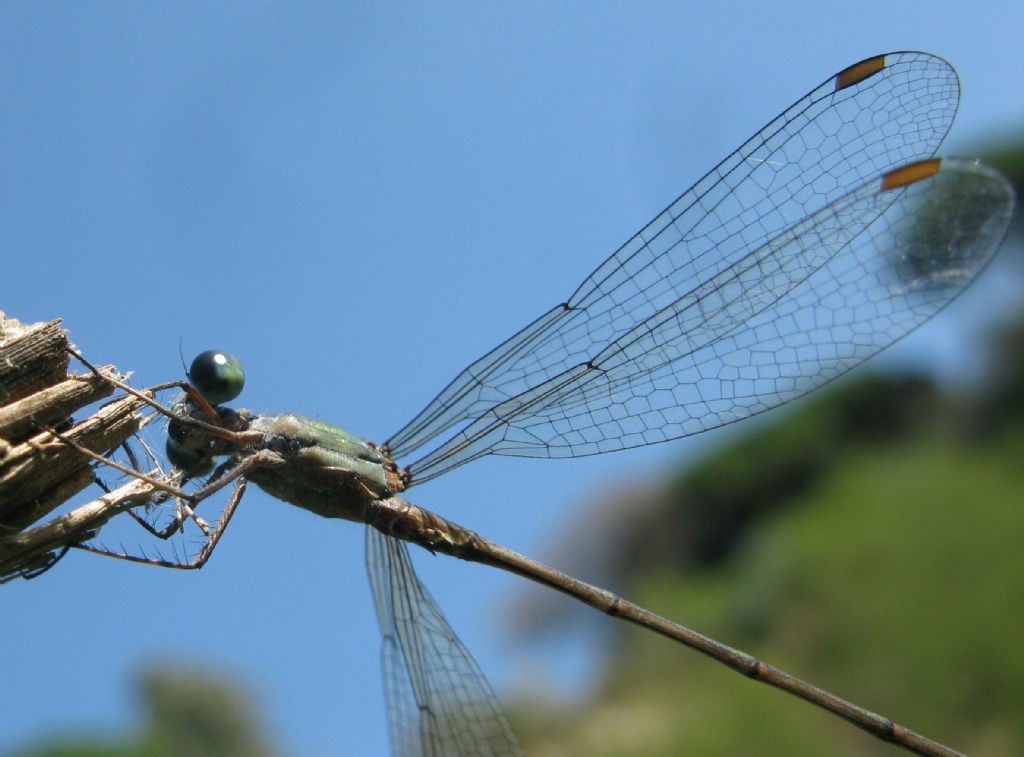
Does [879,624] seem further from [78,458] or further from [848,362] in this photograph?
[78,458]

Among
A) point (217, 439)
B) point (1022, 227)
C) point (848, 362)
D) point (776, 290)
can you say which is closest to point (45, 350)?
point (217, 439)

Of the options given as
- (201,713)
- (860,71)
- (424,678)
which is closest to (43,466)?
(424,678)

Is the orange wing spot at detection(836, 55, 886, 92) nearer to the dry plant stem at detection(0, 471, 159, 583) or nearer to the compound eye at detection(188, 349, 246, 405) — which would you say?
the compound eye at detection(188, 349, 246, 405)

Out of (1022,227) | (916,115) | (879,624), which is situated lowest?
(879,624)

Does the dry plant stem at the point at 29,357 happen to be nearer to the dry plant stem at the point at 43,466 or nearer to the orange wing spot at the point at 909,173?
the dry plant stem at the point at 43,466

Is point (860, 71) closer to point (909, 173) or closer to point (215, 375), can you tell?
point (909, 173)

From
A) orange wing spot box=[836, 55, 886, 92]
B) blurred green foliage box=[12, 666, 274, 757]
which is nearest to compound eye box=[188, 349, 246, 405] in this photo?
orange wing spot box=[836, 55, 886, 92]
